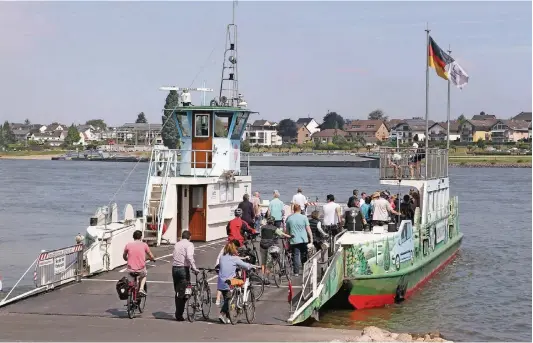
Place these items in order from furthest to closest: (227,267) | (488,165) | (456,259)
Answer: (488,165), (456,259), (227,267)

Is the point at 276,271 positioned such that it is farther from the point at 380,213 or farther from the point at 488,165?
the point at 488,165

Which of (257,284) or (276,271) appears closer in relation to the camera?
(257,284)

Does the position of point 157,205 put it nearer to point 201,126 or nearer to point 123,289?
point 201,126

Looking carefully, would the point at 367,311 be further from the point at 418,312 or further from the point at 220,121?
the point at 220,121

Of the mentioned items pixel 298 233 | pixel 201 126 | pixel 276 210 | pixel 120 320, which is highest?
pixel 201 126

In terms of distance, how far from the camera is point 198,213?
24719mm

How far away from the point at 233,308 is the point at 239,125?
1253cm

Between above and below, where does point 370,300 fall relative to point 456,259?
above

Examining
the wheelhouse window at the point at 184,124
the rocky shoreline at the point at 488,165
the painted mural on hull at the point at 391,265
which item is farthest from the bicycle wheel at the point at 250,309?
the rocky shoreline at the point at 488,165

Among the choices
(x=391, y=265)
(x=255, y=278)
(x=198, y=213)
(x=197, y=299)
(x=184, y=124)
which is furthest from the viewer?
(x=184, y=124)

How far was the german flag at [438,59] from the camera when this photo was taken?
25938 millimetres

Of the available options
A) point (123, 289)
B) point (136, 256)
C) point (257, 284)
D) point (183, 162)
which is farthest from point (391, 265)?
point (183, 162)

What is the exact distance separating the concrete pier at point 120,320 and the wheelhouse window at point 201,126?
26.4ft

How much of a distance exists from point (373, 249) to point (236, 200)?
8.53m
